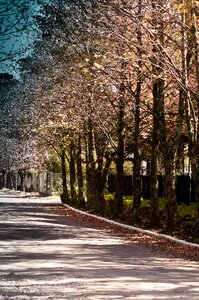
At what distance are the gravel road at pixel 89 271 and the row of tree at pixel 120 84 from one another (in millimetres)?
3908

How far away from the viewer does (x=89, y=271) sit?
37.2 feet

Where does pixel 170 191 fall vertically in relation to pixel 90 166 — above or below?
below

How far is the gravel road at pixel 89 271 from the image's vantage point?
900 centimetres

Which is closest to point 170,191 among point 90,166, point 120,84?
point 120,84

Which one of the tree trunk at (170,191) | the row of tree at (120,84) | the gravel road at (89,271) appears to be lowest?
the gravel road at (89,271)

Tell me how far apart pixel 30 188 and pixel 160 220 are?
56746 mm

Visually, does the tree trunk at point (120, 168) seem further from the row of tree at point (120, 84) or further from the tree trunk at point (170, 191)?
the tree trunk at point (170, 191)

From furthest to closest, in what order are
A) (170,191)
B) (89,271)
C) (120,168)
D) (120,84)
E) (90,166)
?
(90,166)
(120,168)
(120,84)
(170,191)
(89,271)

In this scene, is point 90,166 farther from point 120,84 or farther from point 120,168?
point 120,84

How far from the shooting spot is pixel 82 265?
12.2 metres

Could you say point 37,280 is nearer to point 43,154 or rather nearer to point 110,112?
point 110,112

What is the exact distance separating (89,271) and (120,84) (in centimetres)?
1245

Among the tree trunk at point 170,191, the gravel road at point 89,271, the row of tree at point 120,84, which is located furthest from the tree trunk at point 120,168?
the gravel road at point 89,271

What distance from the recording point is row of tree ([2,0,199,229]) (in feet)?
55.0
